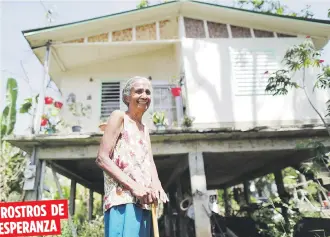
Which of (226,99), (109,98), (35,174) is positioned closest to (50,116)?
(35,174)

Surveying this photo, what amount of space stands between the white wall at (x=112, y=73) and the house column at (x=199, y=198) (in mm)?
3530

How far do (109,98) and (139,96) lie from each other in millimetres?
6623

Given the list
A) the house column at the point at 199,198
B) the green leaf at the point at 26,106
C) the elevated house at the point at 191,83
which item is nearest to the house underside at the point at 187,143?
the elevated house at the point at 191,83

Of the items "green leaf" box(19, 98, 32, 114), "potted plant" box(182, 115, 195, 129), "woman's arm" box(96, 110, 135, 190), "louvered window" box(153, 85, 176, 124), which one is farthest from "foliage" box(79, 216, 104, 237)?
"woman's arm" box(96, 110, 135, 190)

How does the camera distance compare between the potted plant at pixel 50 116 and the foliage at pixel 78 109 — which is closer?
the potted plant at pixel 50 116

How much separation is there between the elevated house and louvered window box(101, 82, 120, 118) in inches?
1.2

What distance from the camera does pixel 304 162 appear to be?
309 inches

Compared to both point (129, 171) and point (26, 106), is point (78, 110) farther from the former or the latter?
point (129, 171)

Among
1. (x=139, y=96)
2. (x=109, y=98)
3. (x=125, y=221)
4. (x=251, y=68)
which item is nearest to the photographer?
(x=125, y=221)

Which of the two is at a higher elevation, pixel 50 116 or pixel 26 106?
pixel 26 106

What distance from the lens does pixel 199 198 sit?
561cm

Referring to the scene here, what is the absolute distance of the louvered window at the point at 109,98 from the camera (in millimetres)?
8414

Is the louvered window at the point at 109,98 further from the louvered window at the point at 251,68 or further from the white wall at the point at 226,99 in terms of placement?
the louvered window at the point at 251,68

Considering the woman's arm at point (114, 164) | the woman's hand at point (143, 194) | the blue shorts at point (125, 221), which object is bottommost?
the blue shorts at point (125, 221)
